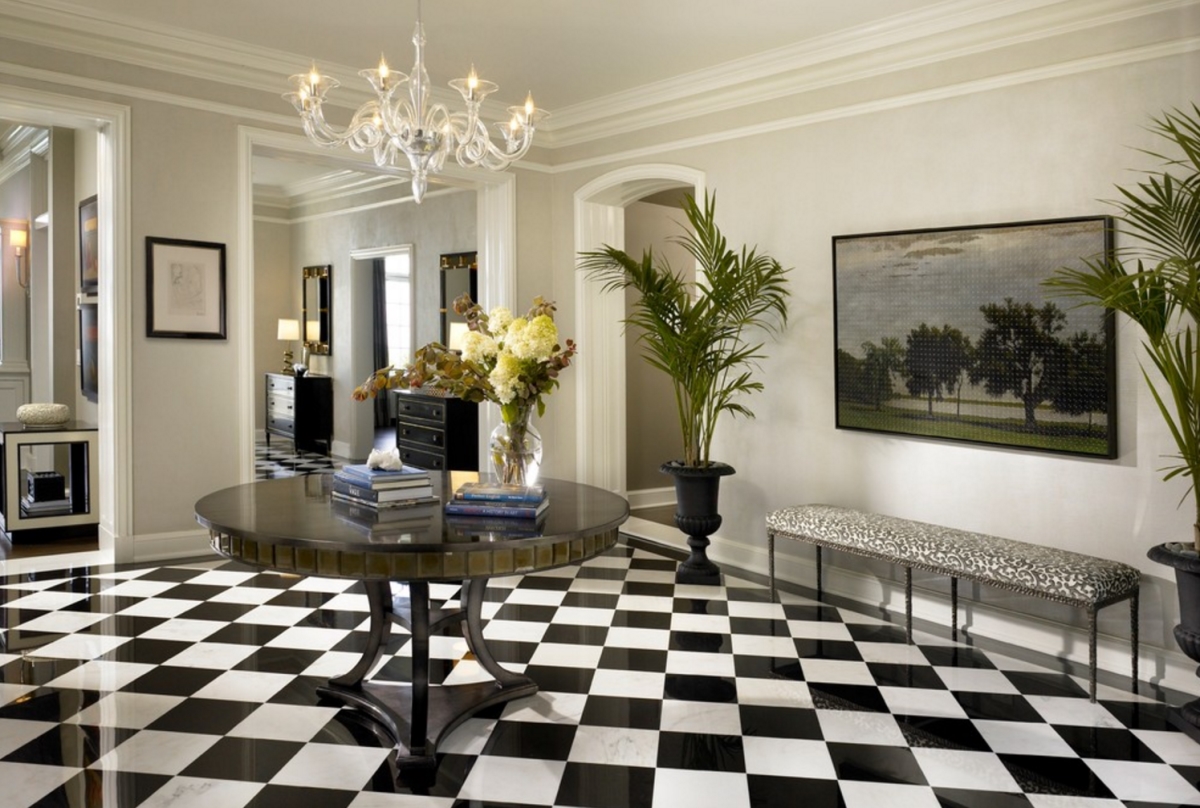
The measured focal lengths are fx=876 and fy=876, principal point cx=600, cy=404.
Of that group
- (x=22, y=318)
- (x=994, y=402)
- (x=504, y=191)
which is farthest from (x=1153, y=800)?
(x=22, y=318)

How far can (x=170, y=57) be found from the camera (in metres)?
5.00

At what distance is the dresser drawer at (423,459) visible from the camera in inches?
282

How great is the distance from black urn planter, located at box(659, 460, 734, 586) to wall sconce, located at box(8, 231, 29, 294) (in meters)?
6.10

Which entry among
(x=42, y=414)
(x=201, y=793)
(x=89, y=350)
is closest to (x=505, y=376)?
(x=201, y=793)

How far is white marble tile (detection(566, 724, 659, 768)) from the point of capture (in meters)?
2.75

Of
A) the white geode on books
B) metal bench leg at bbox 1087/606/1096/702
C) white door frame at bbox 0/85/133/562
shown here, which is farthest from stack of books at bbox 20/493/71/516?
metal bench leg at bbox 1087/606/1096/702

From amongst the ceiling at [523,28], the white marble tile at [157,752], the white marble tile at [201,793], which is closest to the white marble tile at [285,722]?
the white marble tile at [157,752]

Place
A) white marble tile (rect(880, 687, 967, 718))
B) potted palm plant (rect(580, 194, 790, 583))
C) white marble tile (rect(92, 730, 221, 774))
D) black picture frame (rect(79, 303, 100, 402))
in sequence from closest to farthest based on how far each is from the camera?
white marble tile (rect(92, 730, 221, 774)) < white marble tile (rect(880, 687, 967, 718)) < potted palm plant (rect(580, 194, 790, 583)) < black picture frame (rect(79, 303, 100, 402))

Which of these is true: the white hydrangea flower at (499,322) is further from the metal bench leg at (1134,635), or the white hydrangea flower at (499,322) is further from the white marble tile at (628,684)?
the metal bench leg at (1134,635)

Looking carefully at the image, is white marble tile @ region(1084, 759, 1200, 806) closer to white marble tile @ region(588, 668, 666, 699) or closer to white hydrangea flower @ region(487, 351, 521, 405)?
white marble tile @ region(588, 668, 666, 699)

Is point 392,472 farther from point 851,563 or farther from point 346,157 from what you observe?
point 346,157

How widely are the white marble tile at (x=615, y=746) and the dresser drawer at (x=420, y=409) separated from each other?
448cm

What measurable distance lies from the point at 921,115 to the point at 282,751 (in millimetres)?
4002

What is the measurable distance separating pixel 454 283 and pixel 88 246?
309 centimetres
